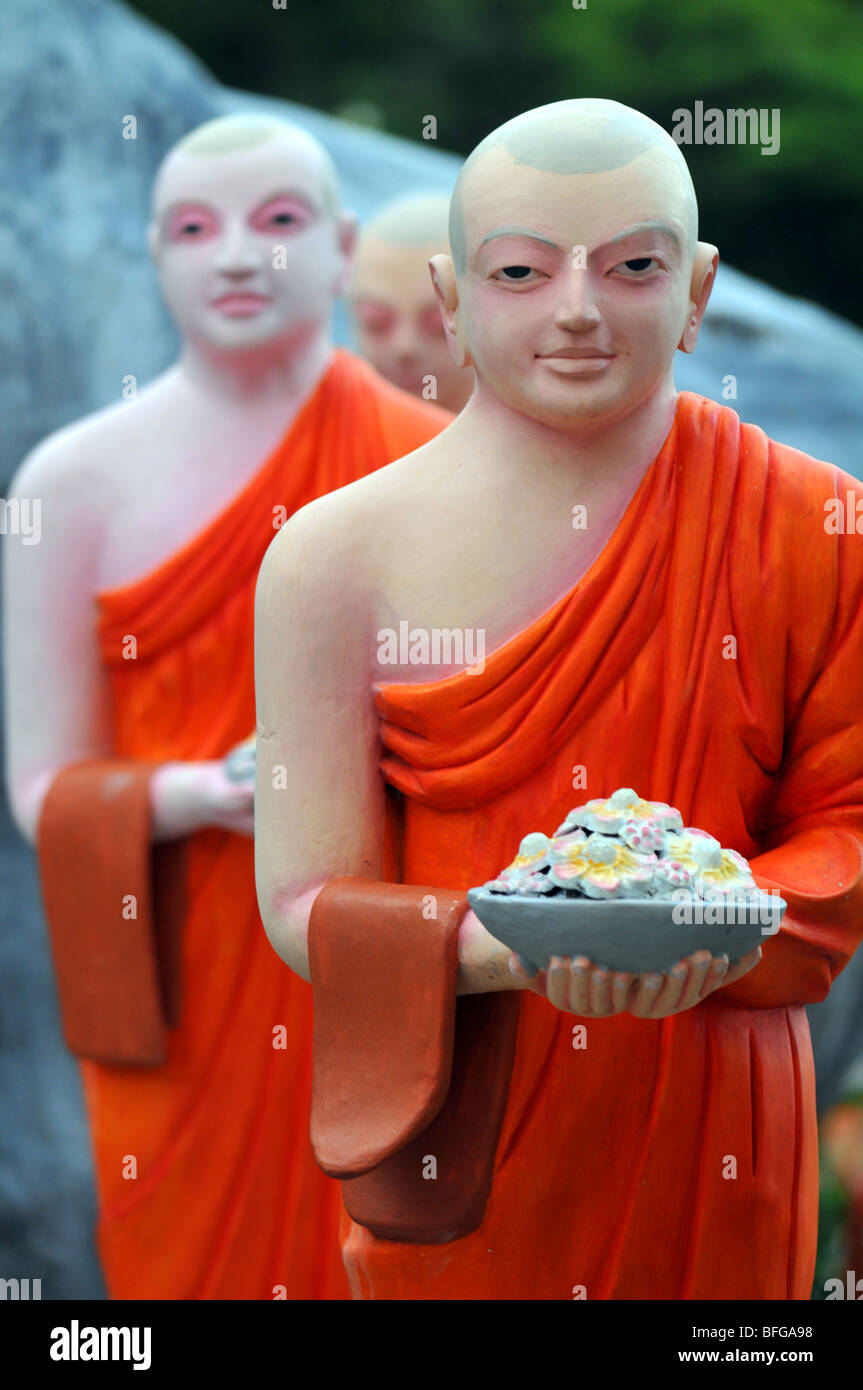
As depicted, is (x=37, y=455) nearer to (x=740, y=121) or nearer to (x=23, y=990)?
(x=23, y=990)

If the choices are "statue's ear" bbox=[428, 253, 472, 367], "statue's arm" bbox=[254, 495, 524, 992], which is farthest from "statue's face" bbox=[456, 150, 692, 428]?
"statue's arm" bbox=[254, 495, 524, 992]

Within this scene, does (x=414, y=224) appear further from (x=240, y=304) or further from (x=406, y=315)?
(x=240, y=304)

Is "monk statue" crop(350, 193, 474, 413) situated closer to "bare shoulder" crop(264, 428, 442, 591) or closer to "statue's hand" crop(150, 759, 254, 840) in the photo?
"statue's hand" crop(150, 759, 254, 840)

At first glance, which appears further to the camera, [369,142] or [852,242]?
[852,242]

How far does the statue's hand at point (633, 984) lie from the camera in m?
2.56

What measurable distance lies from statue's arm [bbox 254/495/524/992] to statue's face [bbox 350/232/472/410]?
2.37 m

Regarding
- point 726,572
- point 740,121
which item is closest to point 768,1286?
point 726,572

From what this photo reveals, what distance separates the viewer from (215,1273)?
14.3 ft

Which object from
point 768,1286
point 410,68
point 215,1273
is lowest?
point 215,1273

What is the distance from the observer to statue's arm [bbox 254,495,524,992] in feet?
9.59

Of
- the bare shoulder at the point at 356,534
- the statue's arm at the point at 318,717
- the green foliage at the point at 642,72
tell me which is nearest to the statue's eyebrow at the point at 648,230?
the bare shoulder at the point at 356,534

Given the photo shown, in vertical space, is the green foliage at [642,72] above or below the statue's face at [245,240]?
above

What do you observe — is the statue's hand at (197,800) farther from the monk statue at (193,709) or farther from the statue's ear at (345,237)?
the statue's ear at (345,237)

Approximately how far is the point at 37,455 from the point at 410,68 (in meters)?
4.64
